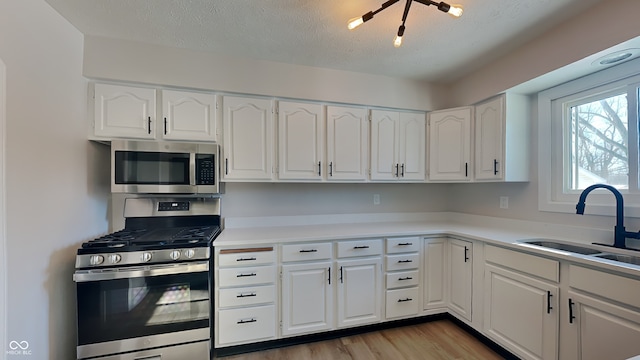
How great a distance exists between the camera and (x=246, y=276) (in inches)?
75.8

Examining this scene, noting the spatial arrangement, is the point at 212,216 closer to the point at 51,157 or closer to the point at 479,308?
the point at 51,157

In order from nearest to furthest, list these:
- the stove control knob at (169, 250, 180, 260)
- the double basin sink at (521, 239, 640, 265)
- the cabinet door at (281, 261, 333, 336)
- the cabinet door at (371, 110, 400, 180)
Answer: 1. the double basin sink at (521, 239, 640, 265)
2. the stove control knob at (169, 250, 180, 260)
3. the cabinet door at (281, 261, 333, 336)
4. the cabinet door at (371, 110, 400, 180)

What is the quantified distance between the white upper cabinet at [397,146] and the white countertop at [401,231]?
0.54 m

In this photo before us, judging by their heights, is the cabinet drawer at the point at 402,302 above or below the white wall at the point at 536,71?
below

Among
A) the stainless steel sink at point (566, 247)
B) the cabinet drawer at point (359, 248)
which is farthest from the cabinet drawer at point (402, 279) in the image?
the stainless steel sink at point (566, 247)

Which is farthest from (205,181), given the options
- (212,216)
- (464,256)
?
(464,256)

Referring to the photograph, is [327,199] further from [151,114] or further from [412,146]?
[151,114]

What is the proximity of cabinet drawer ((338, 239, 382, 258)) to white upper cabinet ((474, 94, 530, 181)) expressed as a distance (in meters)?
1.20

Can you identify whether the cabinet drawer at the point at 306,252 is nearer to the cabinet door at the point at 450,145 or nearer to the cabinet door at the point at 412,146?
the cabinet door at the point at 412,146

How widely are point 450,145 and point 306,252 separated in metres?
1.80

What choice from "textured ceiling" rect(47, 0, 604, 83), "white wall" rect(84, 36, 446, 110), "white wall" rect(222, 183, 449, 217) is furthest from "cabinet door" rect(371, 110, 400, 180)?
"textured ceiling" rect(47, 0, 604, 83)

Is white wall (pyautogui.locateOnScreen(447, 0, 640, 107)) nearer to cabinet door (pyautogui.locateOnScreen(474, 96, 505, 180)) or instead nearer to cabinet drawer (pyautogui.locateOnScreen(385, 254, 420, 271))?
cabinet door (pyautogui.locateOnScreen(474, 96, 505, 180))

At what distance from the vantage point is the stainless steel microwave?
1.93m

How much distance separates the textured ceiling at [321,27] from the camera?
1572mm
